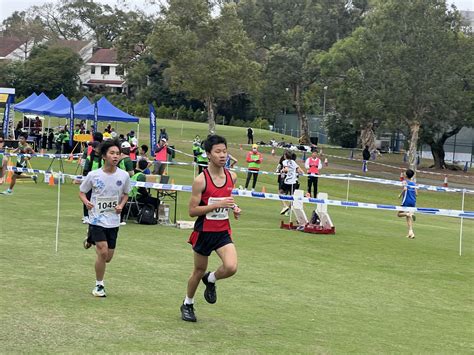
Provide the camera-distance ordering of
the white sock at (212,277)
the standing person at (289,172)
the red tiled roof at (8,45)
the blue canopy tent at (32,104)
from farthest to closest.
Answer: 1. the red tiled roof at (8,45)
2. the blue canopy tent at (32,104)
3. the standing person at (289,172)
4. the white sock at (212,277)

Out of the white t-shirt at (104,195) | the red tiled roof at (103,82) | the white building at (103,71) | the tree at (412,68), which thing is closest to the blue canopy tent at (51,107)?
the tree at (412,68)

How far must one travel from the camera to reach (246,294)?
35.2 ft

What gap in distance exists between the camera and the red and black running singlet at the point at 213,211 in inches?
332

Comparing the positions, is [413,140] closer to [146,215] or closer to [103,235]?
[146,215]

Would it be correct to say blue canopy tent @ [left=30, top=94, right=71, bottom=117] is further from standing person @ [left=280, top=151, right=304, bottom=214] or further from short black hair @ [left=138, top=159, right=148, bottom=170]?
short black hair @ [left=138, top=159, right=148, bottom=170]

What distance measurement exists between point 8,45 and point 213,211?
121m

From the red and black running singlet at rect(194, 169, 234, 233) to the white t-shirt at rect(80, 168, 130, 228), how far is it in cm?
158

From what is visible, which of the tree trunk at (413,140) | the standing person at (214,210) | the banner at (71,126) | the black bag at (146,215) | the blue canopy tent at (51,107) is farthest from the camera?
the tree trunk at (413,140)

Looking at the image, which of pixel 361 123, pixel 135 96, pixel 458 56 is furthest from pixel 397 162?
pixel 135 96

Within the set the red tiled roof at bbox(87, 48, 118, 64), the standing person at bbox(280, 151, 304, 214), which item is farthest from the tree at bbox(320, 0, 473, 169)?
the red tiled roof at bbox(87, 48, 118, 64)

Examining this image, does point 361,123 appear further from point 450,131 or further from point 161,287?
point 161,287

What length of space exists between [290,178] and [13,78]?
71.8 m

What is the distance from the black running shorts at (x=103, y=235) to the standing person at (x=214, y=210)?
1499 mm

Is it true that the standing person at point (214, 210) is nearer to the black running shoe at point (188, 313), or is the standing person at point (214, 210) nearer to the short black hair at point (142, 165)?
the black running shoe at point (188, 313)
